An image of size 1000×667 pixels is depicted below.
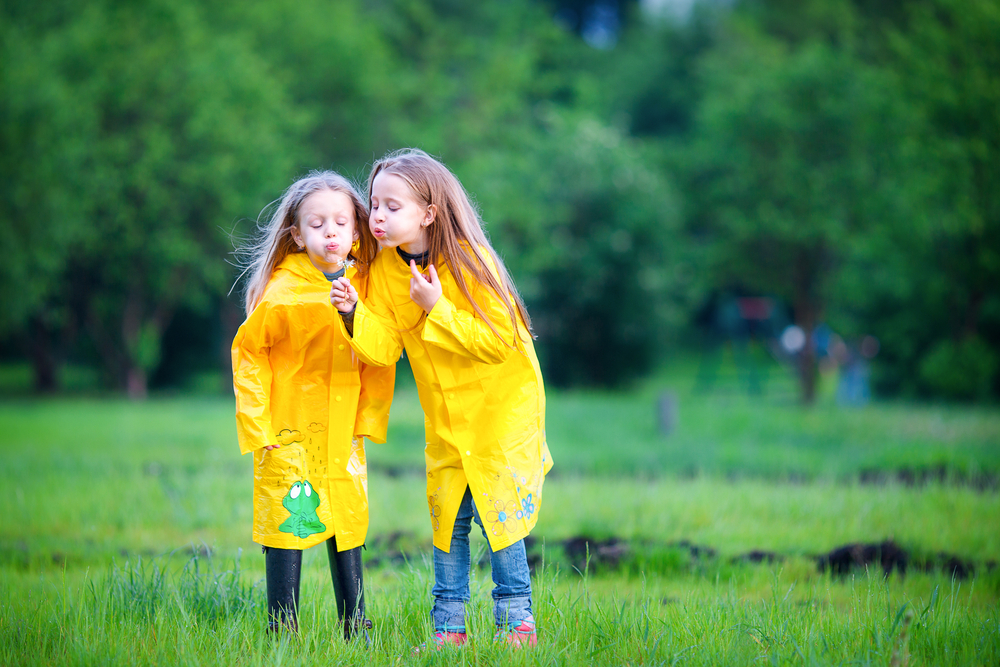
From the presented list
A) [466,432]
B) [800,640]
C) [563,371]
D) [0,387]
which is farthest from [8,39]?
[800,640]

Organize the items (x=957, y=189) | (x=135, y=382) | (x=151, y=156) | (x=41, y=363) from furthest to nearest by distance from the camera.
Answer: (x=41, y=363) → (x=135, y=382) → (x=151, y=156) → (x=957, y=189)

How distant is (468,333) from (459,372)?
25cm

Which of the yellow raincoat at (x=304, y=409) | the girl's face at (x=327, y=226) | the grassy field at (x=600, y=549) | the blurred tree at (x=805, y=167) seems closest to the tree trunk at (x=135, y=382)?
the grassy field at (x=600, y=549)

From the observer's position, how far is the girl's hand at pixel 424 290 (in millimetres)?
2764

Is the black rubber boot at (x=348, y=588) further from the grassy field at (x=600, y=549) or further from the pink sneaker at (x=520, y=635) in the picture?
the pink sneaker at (x=520, y=635)

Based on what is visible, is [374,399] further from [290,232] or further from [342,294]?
[290,232]

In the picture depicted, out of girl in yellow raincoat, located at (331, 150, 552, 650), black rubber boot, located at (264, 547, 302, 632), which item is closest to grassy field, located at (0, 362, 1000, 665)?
black rubber boot, located at (264, 547, 302, 632)

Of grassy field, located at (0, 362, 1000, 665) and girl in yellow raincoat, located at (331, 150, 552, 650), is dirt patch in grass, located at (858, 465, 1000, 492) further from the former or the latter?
girl in yellow raincoat, located at (331, 150, 552, 650)

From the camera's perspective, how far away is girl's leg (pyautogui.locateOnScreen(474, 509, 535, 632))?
291 cm

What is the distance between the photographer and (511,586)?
2.92m

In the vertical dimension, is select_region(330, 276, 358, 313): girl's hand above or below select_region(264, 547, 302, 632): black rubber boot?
above

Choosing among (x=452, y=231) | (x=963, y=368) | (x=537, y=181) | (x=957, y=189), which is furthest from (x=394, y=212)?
(x=537, y=181)

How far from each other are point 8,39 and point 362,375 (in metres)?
14.1

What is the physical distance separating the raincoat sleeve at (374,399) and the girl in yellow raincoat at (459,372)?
0.19m
